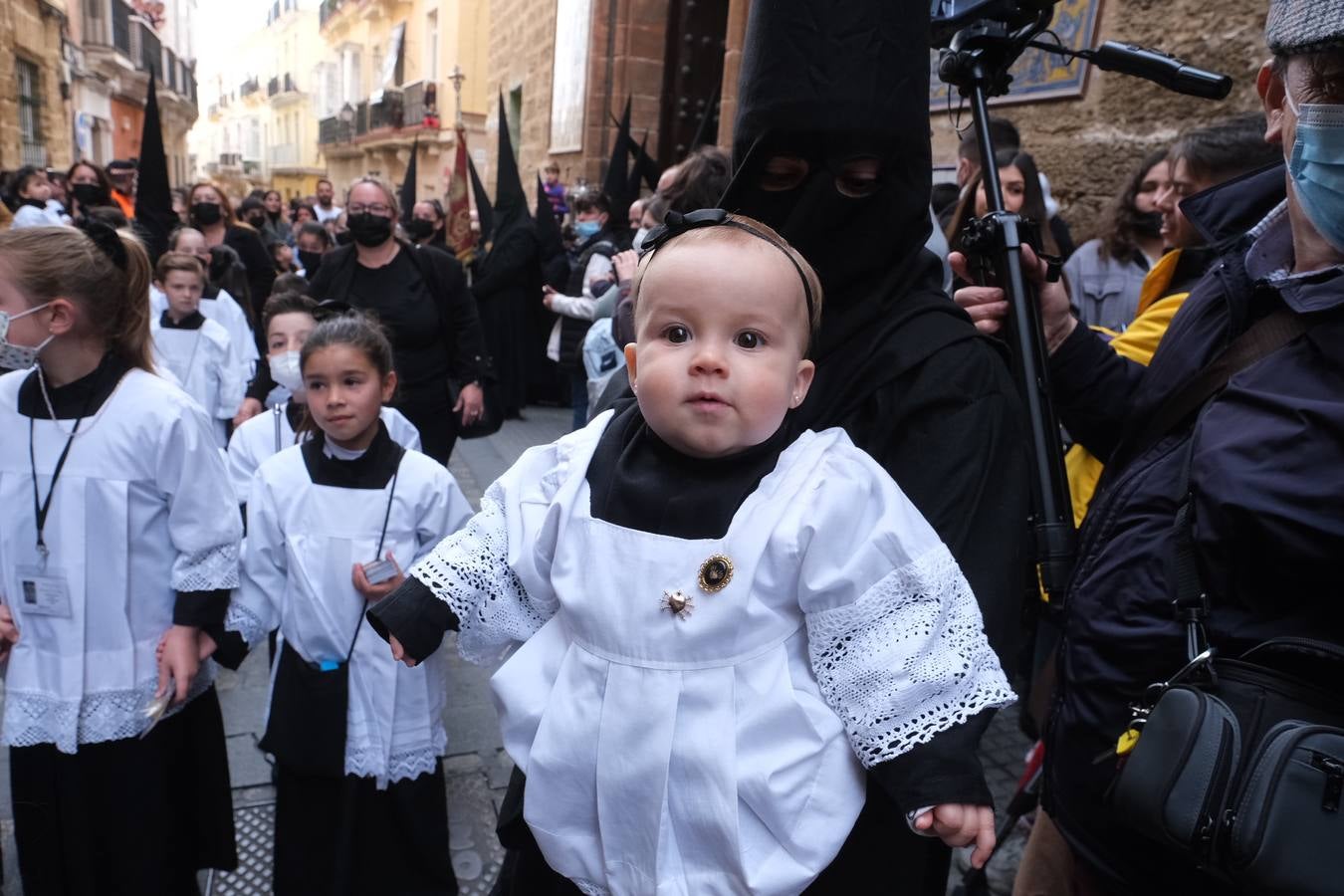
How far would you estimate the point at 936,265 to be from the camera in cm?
168

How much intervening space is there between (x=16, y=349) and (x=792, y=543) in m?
2.09

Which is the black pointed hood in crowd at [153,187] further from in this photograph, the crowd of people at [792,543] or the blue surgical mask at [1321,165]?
the blue surgical mask at [1321,165]

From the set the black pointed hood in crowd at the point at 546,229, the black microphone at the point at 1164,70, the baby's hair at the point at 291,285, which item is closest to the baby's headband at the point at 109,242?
the baby's hair at the point at 291,285

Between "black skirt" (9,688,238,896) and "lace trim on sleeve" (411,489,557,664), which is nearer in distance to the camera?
"lace trim on sleeve" (411,489,557,664)

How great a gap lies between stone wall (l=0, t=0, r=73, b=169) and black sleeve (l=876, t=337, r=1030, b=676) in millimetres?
18105

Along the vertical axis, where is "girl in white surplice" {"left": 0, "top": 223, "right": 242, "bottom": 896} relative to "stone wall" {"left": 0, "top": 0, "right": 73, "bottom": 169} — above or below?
below

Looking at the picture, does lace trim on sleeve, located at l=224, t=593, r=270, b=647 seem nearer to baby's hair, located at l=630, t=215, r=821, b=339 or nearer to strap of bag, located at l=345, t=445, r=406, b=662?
strap of bag, located at l=345, t=445, r=406, b=662

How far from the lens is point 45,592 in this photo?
228 centimetres

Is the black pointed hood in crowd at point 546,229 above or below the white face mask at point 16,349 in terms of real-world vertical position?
above

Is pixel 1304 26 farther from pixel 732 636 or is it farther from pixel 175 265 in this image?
pixel 175 265

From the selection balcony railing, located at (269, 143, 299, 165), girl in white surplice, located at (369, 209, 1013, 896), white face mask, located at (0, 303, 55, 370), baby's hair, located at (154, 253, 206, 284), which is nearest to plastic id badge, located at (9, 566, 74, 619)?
white face mask, located at (0, 303, 55, 370)

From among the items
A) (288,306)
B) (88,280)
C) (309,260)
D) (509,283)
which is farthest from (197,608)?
(309,260)

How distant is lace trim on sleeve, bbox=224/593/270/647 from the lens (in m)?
2.48

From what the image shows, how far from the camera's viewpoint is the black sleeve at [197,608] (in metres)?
2.35
